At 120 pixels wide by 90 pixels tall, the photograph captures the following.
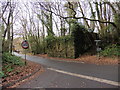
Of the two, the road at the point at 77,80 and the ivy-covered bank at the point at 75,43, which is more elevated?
the ivy-covered bank at the point at 75,43

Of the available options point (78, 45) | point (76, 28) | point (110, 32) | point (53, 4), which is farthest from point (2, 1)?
point (110, 32)

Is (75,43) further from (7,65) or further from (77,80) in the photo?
(77,80)

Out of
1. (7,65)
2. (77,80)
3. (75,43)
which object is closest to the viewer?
(77,80)

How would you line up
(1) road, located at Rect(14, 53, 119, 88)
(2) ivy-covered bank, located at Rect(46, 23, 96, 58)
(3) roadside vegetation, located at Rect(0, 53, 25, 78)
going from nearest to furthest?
1. (1) road, located at Rect(14, 53, 119, 88)
2. (3) roadside vegetation, located at Rect(0, 53, 25, 78)
3. (2) ivy-covered bank, located at Rect(46, 23, 96, 58)

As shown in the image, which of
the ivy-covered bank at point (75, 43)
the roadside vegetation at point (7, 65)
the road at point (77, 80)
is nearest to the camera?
the road at point (77, 80)

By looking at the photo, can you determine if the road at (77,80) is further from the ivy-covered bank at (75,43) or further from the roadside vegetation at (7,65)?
the ivy-covered bank at (75,43)

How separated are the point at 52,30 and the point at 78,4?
28.2 ft

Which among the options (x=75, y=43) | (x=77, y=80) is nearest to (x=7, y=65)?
(x=77, y=80)

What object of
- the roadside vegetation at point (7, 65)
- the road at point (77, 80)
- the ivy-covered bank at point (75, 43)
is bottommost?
the road at point (77, 80)

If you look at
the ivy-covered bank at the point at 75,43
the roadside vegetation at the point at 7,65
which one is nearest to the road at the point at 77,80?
the roadside vegetation at the point at 7,65

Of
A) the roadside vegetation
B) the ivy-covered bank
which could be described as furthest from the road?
the ivy-covered bank

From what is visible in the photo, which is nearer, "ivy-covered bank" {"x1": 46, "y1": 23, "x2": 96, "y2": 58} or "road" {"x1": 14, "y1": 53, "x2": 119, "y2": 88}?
"road" {"x1": 14, "y1": 53, "x2": 119, "y2": 88}

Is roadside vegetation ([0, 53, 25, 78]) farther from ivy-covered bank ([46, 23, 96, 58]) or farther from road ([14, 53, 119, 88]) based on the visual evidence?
ivy-covered bank ([46, 23, 96, 58])

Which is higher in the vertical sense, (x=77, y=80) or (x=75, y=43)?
(x=75, y=43)
